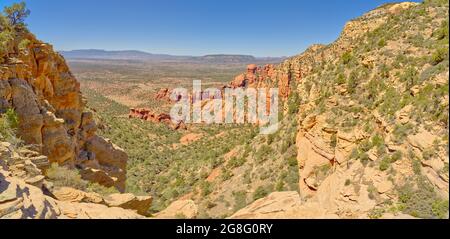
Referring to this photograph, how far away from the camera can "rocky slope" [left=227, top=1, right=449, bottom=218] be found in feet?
34.2

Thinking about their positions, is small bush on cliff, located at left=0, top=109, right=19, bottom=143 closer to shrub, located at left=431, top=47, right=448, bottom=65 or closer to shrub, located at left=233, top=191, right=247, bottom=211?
shrub, located at left=233, top=191, right=247, bottom=211

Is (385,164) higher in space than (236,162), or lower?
higher

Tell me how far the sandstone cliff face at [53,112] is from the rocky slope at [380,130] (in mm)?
11372

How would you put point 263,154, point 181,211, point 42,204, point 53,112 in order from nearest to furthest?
point 42,204 → point 181,211 → point 53,112 → point 263,154

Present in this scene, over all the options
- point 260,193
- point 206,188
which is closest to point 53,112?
point 206,188

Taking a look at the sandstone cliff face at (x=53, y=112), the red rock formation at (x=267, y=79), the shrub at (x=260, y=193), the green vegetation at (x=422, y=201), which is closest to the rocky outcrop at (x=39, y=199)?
the sandstone cliff face at (x=53, y=112)

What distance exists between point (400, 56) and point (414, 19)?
4932 millimetres

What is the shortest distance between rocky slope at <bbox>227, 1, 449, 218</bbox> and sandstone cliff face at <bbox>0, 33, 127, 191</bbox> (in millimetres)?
11372

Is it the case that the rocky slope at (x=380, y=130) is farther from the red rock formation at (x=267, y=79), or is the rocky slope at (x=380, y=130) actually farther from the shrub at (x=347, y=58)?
the red rock formation at (x=267, y=79)

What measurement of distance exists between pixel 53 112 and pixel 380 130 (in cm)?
1813

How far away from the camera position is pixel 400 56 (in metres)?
17.2

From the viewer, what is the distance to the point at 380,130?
48.4ft

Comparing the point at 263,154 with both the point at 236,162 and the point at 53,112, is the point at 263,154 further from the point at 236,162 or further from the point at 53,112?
the point at 53,112
